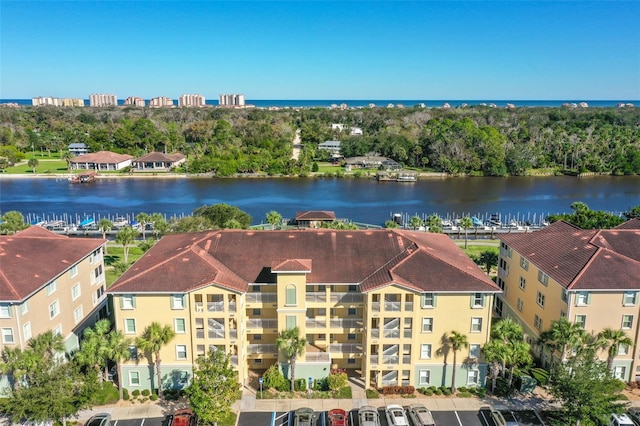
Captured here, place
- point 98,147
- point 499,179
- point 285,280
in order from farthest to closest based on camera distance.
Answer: point 98,147
point 499,179
point 285,280

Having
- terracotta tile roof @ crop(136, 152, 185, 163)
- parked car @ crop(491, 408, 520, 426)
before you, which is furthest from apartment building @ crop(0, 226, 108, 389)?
terracotta tile roof @ crop(136, 152, 185, 163)

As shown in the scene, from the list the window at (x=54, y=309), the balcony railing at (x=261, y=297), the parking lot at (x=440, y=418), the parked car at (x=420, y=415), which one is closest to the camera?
the parked car at (x=420, y=415)

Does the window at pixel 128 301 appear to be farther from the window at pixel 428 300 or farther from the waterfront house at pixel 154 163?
the waterfront house at pixel 154 163

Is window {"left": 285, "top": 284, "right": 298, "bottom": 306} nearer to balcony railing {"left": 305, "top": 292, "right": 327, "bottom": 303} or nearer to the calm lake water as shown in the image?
balcony railing {"left": 305, "top": 292, "right": 327, "bottom": 303}

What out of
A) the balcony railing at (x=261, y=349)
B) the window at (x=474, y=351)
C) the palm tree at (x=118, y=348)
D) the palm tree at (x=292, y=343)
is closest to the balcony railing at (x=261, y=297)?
the palm tree at (x=292, y=343)

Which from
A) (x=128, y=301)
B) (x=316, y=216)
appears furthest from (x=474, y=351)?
(x=316, y=216)

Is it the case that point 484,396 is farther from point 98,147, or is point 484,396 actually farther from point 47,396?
point 98,147

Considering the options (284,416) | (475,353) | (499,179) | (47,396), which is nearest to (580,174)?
(499,179)
